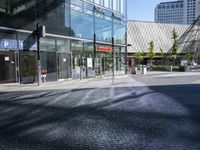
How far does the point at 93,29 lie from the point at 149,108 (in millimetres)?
19515

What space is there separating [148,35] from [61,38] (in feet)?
217

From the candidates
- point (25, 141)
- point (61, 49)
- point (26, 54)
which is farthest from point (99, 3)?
point (25, 141)

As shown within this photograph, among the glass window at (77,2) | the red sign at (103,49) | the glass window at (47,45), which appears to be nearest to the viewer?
the glass window at (47,45)

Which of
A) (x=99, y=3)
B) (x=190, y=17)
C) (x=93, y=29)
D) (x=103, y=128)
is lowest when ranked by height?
(x=103, y=128)

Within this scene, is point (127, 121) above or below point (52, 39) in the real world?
below

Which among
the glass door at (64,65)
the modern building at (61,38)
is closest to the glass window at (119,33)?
the modern building at (61,38)

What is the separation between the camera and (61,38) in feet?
78.6

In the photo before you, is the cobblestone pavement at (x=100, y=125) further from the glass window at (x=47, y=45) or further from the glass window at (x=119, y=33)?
the glass window at (x=119, y=33)

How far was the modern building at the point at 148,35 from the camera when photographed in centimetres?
8306

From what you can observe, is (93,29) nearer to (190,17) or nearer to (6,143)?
(6,143)

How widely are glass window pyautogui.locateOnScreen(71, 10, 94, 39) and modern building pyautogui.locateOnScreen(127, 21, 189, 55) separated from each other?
175 feet

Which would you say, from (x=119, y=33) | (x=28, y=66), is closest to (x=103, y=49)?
→ (x=119, y=33)

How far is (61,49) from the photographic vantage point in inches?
952

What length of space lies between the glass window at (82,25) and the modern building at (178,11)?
113 meters
